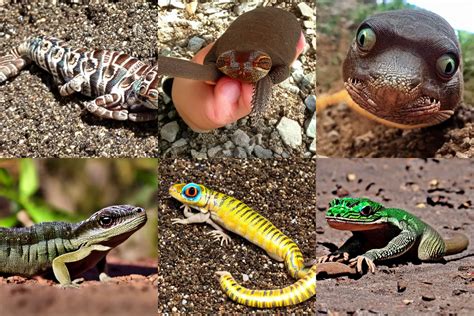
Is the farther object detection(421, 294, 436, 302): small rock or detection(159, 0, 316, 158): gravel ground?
detection(159, 0, 316, 158): gravel ground

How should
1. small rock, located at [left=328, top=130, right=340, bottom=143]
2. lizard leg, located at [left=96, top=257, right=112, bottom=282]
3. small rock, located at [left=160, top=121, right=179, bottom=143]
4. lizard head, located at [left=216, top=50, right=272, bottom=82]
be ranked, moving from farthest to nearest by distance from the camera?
small rock, located at [left=328, top=130, right=340, bottom=143] → small rock, located at [left=160, top=121, right=179, bottom=143] → lizard leg, located at [left=96, top=257, right=112, bottom=282] → lizard head, located at [left=216, top=50, right=272, bottom=82]

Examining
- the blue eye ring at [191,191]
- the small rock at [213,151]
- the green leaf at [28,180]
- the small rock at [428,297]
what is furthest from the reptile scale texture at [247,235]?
the green leaf at [28,180]

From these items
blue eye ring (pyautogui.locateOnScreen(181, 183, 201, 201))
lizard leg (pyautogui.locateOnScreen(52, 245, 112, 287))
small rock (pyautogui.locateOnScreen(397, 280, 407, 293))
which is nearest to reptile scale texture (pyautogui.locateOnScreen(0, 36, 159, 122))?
blue eye ring (pyautogui.locateOnScreen(181, 183, 201, 201))

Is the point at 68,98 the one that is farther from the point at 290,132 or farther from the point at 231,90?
the point at 290,132

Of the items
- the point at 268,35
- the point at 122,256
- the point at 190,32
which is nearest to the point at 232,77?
the point at 268,35

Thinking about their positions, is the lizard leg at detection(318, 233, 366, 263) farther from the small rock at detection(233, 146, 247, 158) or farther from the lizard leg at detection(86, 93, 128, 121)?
the lizard leg at detection(86, 93, 128, 121)

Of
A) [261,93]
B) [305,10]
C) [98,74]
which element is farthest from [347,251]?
[98,74]
